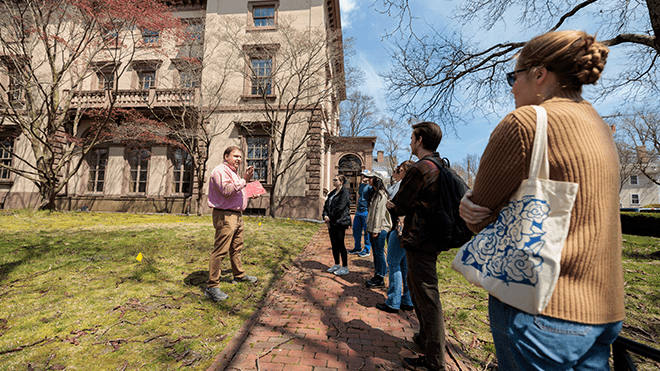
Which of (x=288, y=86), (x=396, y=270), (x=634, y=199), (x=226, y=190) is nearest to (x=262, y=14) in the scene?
(x=288, y=86)

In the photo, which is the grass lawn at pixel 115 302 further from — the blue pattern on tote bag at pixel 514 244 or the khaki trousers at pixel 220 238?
the blue pattern on tote bag at pixel 514 244

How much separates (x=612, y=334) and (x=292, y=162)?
44.3 feet

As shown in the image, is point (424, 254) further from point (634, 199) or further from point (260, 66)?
point (634, 199)

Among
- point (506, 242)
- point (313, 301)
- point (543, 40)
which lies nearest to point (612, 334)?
point (506, 242)

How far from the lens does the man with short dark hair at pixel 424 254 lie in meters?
2.39

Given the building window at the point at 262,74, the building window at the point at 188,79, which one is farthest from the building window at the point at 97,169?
the building window at the point at 262,74

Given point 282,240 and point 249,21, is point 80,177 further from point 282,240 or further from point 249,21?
point 282,240

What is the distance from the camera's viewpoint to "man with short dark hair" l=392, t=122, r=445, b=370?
7.84 ft

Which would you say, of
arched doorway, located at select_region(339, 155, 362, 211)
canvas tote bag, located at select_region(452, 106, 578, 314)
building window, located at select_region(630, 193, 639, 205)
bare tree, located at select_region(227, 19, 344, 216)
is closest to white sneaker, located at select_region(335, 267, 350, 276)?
canvas tote bag, located at select_region(452, 106, 578, 314)

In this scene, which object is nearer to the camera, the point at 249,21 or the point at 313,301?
the point at 313,301

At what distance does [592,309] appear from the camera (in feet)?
3.05

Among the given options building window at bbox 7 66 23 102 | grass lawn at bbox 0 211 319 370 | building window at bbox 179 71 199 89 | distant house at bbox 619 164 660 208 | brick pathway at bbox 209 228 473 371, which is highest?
building window at bbox 179 71 199 89

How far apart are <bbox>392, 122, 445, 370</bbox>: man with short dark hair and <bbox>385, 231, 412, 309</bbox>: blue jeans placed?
0.87m

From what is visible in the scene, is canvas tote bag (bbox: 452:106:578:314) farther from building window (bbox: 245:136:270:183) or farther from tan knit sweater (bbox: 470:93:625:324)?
building window (bbox: 245:136:270:183)
